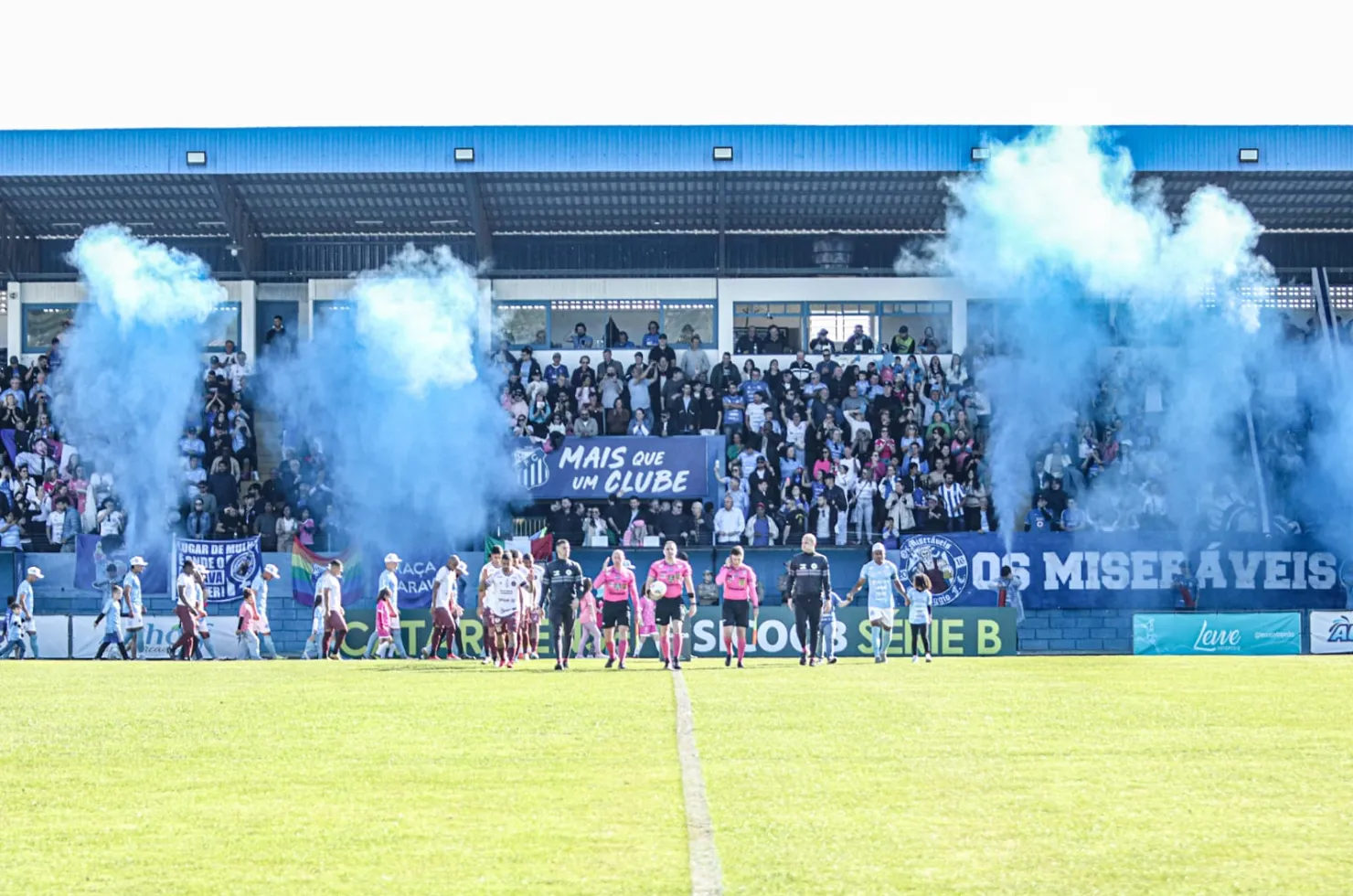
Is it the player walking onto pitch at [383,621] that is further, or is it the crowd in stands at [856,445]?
the crowd in stands at [856,445]

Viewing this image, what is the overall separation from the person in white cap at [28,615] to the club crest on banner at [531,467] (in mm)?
10017

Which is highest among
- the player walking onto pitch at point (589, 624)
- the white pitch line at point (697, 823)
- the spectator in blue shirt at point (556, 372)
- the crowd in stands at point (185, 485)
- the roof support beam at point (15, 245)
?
the roof support beam at point (15, 245)

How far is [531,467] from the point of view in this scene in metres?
37.0

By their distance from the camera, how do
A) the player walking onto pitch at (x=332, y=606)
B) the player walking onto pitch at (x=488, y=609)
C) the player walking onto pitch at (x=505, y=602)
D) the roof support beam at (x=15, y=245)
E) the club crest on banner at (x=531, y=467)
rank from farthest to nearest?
the roof support beam at (x=15, y=245) < the club crest on banner at (x=531, y=467) < the player walking onto pitch at (x=332, y=606) < the player walking onto pitch at (x=488, y=609) < the player walking onto pitch at (x=505, y=602)

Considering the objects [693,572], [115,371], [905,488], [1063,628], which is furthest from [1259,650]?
[115,371]

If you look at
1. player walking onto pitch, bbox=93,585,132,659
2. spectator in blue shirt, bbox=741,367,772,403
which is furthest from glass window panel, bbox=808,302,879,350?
player walking onto pitch, bbox=93,585,132,659

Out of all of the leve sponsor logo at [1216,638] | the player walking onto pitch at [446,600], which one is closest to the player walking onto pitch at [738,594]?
the player walking onto pitch at [446,600]

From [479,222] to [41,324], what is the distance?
10.8m

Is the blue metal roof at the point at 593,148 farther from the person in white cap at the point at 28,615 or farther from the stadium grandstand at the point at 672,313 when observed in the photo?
the person in white cap at the point at 28,615

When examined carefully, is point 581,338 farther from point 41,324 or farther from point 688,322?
point 41,324

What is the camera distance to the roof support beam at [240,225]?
1580 inches

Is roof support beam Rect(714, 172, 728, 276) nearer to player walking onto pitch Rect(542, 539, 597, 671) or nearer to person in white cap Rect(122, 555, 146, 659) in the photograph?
person in white cap Rect(122, 555, 146, 659)

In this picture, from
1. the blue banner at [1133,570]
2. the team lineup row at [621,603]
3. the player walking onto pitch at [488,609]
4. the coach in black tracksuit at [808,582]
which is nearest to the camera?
the team lineup row at [621,603]

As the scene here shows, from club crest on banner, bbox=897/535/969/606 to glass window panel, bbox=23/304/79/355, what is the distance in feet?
Result: 68.5
